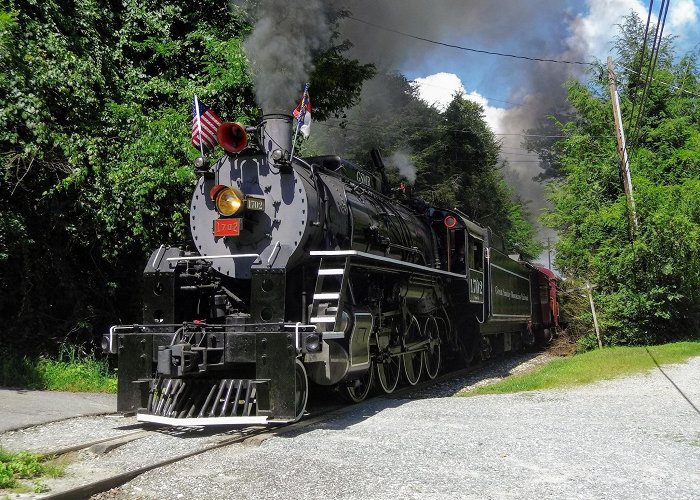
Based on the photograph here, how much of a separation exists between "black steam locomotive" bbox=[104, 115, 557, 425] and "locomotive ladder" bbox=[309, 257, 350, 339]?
0.5 inches

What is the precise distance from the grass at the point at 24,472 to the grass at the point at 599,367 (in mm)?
7042

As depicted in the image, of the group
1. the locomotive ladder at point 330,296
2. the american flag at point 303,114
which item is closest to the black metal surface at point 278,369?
the locomotive ladder at point 330,296

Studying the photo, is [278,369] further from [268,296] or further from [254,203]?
[254,203]

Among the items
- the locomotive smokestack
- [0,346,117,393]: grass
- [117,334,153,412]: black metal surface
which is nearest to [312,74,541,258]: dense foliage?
[0,346,117,393]: grass

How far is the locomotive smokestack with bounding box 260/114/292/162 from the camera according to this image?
26.3 ft

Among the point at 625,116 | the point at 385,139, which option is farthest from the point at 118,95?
the point at 385,139

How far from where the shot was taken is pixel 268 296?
698cm

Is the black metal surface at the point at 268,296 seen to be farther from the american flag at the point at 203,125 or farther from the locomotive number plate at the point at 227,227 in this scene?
the american flag at the point at 203,125

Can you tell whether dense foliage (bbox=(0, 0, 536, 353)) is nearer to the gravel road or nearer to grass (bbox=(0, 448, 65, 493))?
the gravel road

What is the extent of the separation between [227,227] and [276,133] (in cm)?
132

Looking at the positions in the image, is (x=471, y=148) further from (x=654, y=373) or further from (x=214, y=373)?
(x=214, y=373)

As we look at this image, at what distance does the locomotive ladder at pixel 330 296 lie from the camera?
6961 millimetres

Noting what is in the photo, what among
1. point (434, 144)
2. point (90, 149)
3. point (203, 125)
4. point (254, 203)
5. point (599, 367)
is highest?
point (434, 144)

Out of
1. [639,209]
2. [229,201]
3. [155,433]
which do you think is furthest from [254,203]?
[639,209]
